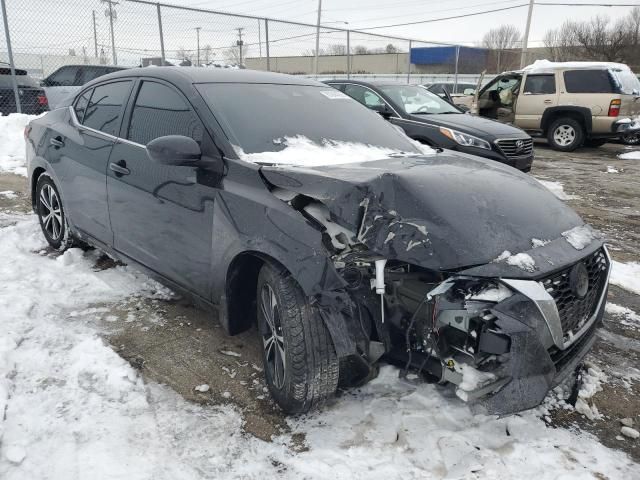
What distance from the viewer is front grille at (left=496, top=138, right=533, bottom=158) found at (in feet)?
25.5

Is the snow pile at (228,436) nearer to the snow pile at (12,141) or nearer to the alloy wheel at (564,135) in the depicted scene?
the snow pile at (12,141)

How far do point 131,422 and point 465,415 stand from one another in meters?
1.58

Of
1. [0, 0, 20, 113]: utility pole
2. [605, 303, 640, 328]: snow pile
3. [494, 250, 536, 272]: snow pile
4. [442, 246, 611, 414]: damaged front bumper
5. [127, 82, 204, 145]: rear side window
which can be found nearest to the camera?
[442, 246, 611, 414]: damaged front bumper

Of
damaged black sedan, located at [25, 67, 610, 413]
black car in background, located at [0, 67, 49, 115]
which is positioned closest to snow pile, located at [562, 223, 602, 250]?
damaged black sedan, located at [25, 67, 610, 413]

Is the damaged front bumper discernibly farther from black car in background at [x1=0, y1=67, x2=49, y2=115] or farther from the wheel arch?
black car in background at [x1=0, y1=67, x2=49, y2=115]

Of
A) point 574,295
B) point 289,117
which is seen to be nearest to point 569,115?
point 289,117

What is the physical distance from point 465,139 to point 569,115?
6035mm

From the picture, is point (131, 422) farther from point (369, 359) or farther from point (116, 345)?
point (369, 359)

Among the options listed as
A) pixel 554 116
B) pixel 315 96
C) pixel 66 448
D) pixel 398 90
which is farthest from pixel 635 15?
pixel 66 448

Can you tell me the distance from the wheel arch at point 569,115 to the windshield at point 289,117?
9958 mm

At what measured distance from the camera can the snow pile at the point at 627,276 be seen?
424 centimetres

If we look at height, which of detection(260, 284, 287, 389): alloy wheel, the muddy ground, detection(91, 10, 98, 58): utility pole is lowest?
the muddy ground

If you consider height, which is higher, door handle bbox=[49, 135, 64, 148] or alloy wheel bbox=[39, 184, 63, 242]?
door handle bbox=[49, 135, 64, 148]

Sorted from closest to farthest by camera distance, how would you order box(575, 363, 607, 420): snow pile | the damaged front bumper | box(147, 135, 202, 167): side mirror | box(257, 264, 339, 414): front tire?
the damaged front bumper
box(257, 264, 339, 414): front tire
box(575, 363, 607, 420): snow pile
box(147, 135, 202, 167): side mirror
